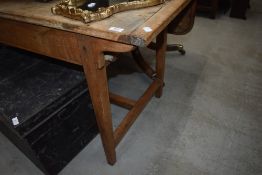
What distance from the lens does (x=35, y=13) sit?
868mm

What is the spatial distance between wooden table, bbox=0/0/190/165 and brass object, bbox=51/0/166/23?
0.02 m

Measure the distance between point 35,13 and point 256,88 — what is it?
5.31ft

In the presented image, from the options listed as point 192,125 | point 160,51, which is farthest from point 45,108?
point 192,125

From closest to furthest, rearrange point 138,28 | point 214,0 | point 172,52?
1. point 138,28
2. point 172,52
3. point 214,0

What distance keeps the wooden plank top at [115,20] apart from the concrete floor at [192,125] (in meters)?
0.79

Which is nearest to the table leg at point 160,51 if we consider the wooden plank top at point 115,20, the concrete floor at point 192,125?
the concrete floor at point 192,125

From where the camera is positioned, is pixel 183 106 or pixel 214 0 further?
pixel 214 0

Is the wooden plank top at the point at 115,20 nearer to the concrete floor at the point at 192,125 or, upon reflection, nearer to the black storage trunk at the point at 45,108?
the black storage trunk at the point at 45,108

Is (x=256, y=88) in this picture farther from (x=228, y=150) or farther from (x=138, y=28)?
(x=138, y=28)

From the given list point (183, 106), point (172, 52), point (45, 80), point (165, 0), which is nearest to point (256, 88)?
point (183, 106)

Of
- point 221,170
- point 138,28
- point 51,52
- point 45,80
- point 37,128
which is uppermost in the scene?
point 138,28

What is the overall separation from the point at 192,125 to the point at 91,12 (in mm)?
1000

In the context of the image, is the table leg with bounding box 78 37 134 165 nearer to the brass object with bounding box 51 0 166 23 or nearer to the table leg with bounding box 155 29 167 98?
the brass object with bounding box 51 0 166 23

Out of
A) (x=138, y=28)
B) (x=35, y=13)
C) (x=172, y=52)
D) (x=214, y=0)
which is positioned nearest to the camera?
(x=138, y=28)
